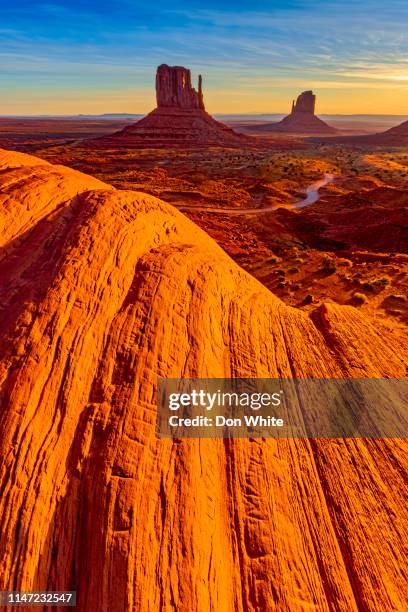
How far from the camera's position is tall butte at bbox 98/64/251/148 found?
12750 cm

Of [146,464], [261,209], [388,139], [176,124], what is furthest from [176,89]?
[146,464]

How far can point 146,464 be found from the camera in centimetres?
677

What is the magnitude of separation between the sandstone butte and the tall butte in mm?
123772

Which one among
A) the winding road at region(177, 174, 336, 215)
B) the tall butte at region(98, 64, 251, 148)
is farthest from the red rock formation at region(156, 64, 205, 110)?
the winding road at region(177, 174, 336, 215)

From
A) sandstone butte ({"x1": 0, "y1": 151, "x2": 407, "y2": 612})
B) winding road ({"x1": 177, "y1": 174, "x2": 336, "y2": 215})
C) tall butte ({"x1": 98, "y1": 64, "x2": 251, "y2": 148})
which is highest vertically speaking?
tall butte ({"x1": 98, "y1": 64, "x2": 251, "y2": 148})

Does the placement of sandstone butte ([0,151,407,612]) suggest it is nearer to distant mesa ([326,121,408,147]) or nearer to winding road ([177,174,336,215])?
winding road ([177,174,336,215])

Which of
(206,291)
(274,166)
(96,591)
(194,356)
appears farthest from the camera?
(274,166)

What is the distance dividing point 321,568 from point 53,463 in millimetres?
5150

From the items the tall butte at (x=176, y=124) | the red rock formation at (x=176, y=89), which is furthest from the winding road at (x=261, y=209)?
the red rock formation at (x=176, y=89)

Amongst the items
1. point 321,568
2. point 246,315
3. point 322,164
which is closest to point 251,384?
point 246,315

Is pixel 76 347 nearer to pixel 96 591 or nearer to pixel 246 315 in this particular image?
pixel 96 591

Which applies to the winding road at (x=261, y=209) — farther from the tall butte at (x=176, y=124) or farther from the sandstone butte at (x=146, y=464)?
the tall butte at (x=176, y=124)

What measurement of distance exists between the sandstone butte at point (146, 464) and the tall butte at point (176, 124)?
4873 inches

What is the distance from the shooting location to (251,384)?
29.9 ft
